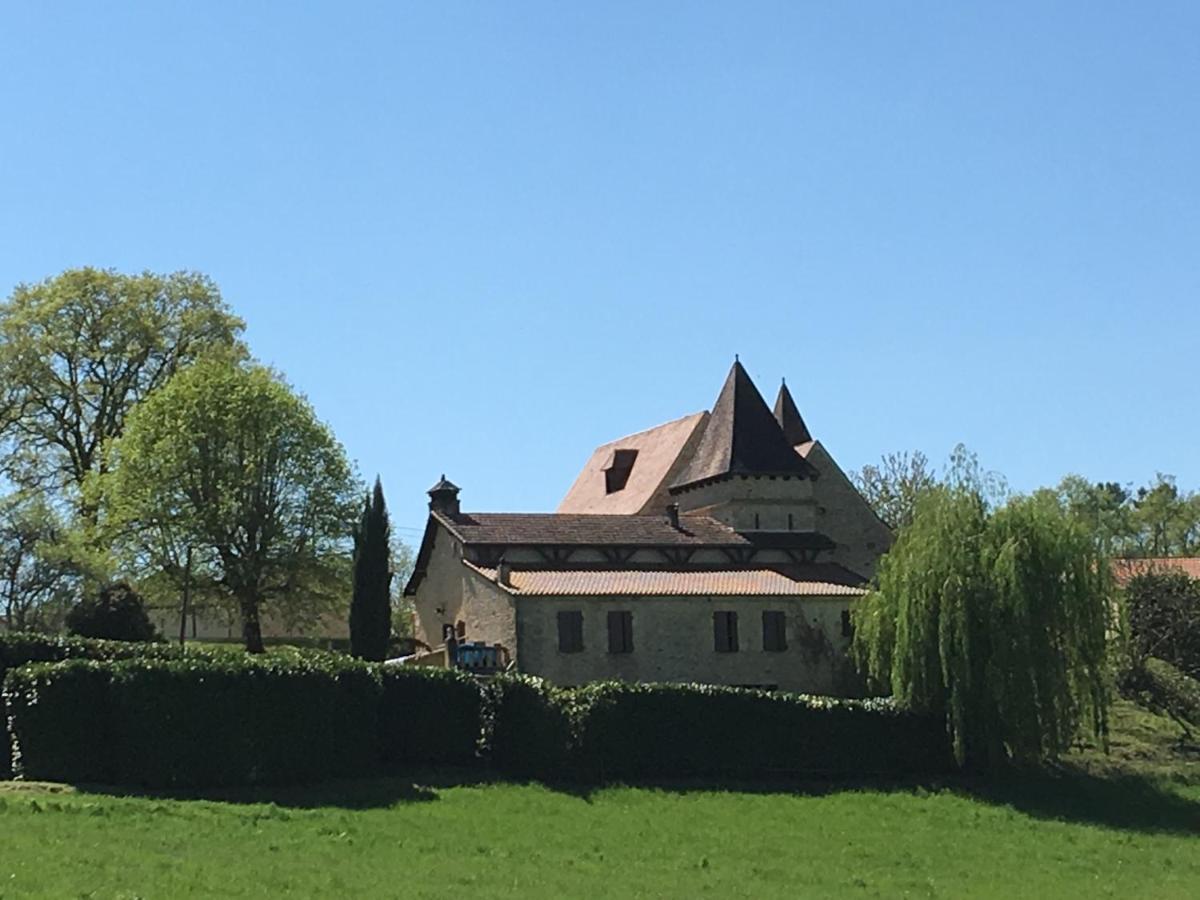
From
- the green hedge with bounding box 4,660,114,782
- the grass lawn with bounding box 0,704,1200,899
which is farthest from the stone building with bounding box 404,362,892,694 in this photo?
the green hedge with bounding box 4,660,114,782

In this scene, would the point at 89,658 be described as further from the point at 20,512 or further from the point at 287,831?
the point at 20,512

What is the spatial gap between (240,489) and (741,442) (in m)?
16.6

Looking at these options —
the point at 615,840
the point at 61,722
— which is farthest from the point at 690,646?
the point at 61,722

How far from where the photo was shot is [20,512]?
48.3 meters

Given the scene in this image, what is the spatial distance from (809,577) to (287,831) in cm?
2431

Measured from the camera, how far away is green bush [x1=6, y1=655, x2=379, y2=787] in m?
23.7

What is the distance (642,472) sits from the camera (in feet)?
178

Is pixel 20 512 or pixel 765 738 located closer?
pixel 765 738

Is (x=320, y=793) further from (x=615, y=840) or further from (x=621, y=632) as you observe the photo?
(x=621, y=632)

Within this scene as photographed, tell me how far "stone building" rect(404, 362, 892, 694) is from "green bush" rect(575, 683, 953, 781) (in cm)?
839

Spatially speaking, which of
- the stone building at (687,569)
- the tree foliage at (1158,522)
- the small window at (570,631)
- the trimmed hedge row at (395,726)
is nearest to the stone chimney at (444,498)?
the stone building at (687,569)

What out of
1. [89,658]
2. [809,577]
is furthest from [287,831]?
[809,577]

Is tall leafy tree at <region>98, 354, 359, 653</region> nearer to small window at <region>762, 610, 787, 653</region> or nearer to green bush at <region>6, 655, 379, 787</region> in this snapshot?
small window at <region>762, 610, 787, 653</region>

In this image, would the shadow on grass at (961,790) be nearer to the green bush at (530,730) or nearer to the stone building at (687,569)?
the green bush at (530,730)
